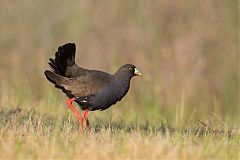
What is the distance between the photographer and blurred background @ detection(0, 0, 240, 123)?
35.9 ft

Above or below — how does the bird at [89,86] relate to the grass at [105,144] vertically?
above

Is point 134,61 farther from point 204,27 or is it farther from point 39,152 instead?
point 39,152

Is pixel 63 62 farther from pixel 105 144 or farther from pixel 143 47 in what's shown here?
pixel 143 47

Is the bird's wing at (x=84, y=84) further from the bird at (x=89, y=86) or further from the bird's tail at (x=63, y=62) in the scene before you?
the bird's tail at (x=63, y=62)

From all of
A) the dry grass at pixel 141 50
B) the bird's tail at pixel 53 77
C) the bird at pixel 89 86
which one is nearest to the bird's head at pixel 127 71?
the bird at pixel 89 86

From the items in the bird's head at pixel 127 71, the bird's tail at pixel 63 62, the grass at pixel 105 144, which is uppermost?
the bird's tail at pixel 63 62

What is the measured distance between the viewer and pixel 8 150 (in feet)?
18.9

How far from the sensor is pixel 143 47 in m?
11.5

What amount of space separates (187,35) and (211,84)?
997 millimetres

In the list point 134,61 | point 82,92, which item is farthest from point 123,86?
point 134,61

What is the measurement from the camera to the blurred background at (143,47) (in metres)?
10.9

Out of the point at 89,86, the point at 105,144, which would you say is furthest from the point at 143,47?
the point at 105,144

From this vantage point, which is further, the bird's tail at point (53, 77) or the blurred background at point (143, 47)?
the blurred background at point (143, 47)

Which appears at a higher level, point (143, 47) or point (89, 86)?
point (143, 47)
